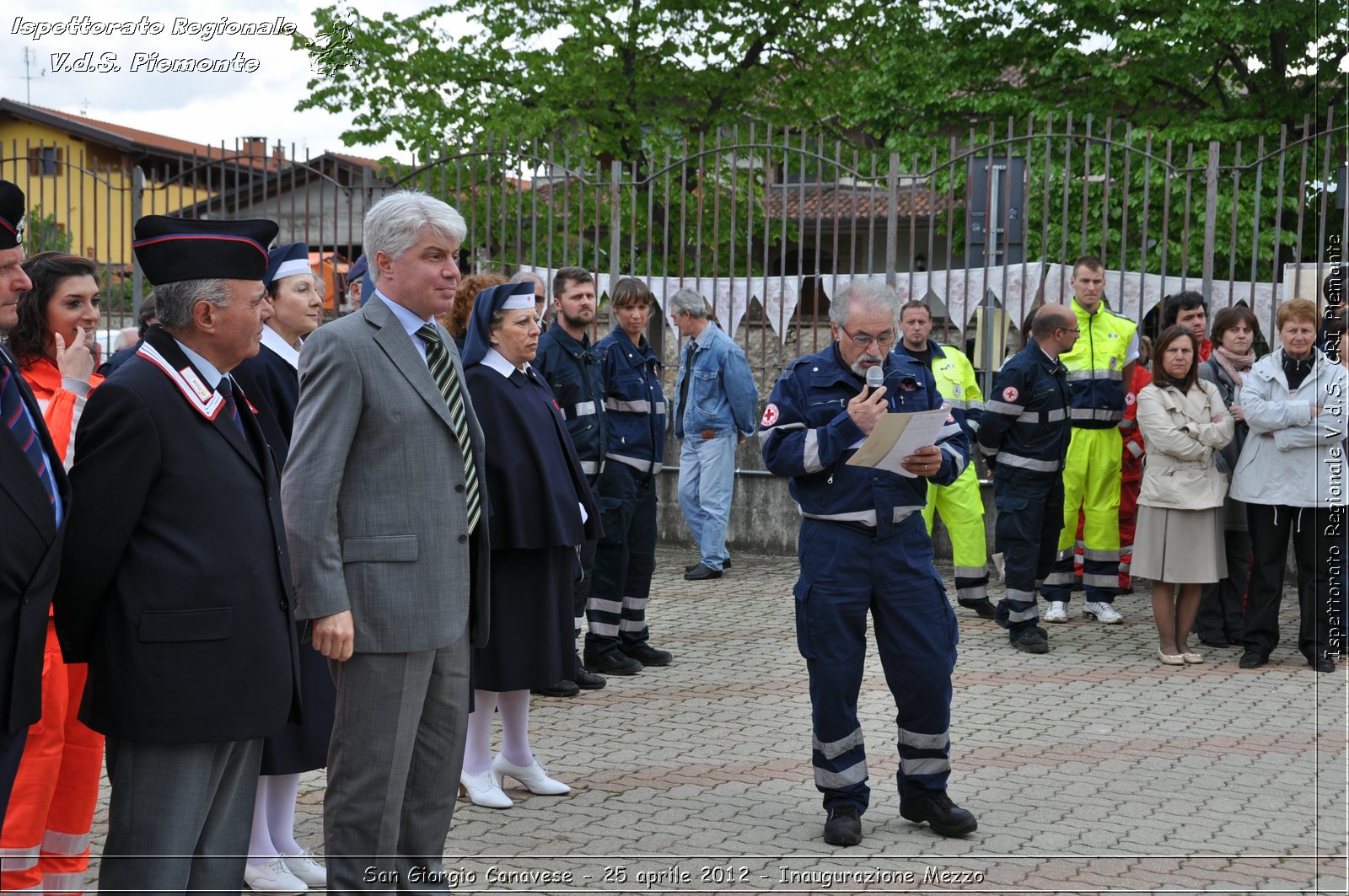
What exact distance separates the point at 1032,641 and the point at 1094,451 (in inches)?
59.4

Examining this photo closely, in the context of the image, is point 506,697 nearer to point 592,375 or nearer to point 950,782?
point 950,782

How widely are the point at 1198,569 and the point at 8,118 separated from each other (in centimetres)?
3065

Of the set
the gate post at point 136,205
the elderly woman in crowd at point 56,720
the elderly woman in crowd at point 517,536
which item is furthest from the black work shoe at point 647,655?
the gate post at point 136,205

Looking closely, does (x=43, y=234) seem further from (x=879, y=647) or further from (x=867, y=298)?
(x=879, y=647)

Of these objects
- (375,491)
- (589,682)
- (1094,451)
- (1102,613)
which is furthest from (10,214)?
(1102,613)

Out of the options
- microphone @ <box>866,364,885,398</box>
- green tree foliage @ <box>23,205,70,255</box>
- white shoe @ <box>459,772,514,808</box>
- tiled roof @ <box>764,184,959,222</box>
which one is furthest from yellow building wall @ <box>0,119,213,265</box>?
microphone @ <box>866,364,885,398</box>

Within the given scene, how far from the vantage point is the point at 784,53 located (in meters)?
25.6

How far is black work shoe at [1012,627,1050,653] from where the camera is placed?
8289 millimetres

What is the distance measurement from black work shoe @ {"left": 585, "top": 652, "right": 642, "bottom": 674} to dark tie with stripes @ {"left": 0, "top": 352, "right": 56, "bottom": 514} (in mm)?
4946

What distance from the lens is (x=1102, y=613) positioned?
9242mm

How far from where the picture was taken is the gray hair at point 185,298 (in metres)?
Result: 3.30

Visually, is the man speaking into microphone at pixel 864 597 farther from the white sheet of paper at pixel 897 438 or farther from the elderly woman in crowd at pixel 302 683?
the elderly woman in crowd at pixel 302 683

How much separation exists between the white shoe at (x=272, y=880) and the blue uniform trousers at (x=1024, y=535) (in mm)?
5032

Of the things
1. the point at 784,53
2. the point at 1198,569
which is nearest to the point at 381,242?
the point at 1198,569
